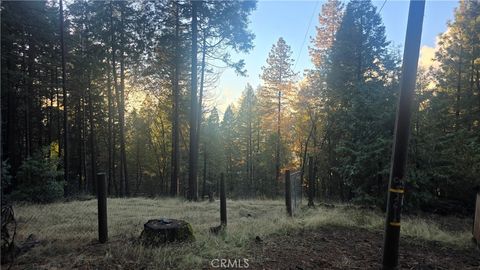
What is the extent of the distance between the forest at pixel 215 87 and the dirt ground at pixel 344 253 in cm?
523

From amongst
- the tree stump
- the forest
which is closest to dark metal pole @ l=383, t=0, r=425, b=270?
the tree stump

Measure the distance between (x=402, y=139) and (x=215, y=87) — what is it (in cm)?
1620

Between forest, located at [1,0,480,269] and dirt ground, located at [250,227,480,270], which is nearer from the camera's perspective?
dirt ground, located at [250,227,480,270]

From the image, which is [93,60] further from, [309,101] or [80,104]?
[309,101]

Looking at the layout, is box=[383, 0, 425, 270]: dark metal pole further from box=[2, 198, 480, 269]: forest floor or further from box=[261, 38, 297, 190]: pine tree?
box=[261, 38, 297, 190]: pine tree

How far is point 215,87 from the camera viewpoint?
2033cm

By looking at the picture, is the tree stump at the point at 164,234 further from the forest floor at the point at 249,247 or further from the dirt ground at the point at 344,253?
the dirt ground at the point at 344,253

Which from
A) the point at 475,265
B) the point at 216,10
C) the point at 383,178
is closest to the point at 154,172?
the point at 216,10

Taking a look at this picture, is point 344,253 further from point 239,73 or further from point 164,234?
point 239,73

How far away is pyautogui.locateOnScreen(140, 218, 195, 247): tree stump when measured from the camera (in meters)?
5.79

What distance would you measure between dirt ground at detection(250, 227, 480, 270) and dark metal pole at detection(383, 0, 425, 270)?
680 millimetres

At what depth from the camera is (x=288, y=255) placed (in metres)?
5.73

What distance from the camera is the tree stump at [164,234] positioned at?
5785mm

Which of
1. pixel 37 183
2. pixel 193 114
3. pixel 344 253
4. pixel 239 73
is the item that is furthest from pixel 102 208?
pixel 239 73
